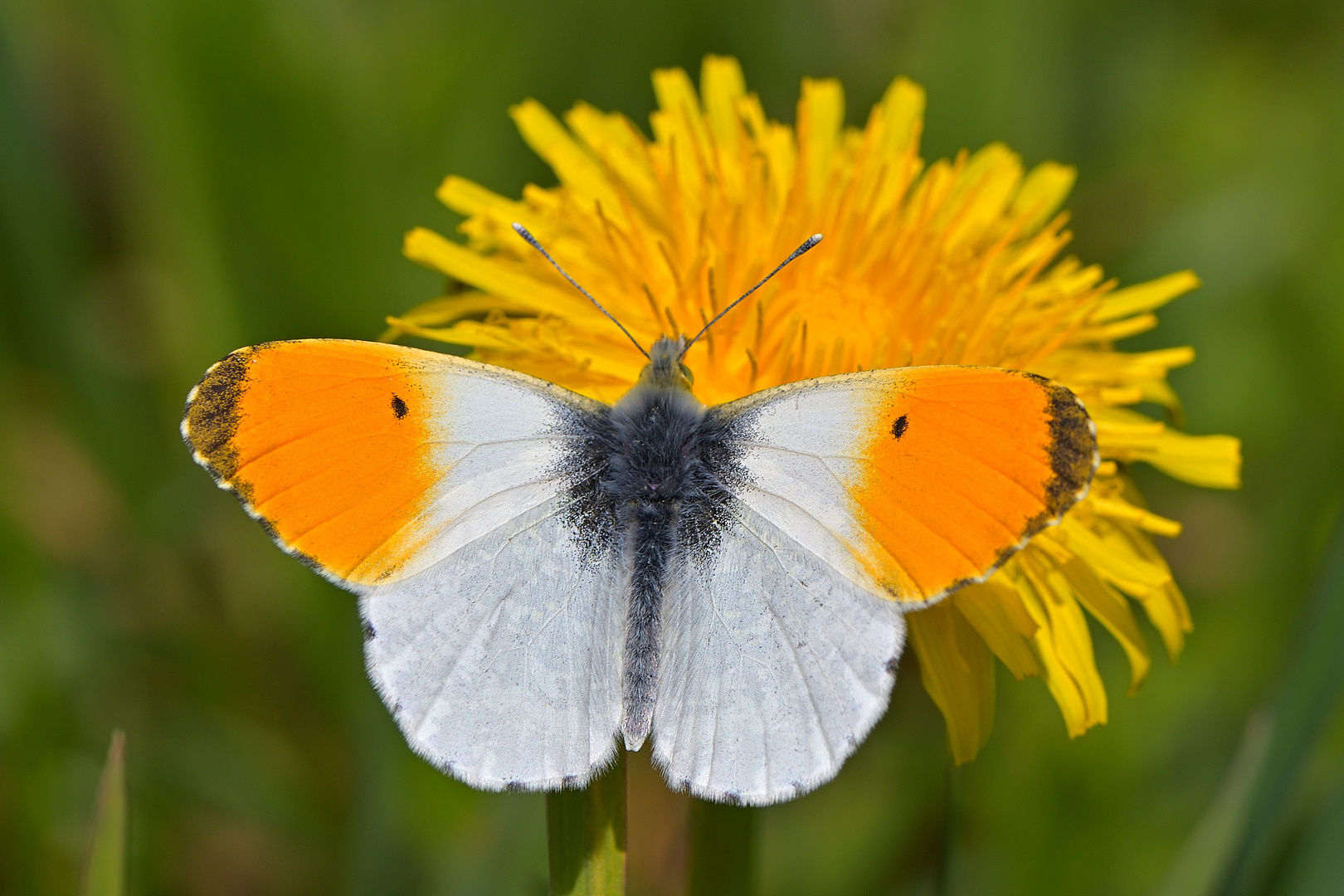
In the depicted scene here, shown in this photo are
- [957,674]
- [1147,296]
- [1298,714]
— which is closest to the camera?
[1298,714]

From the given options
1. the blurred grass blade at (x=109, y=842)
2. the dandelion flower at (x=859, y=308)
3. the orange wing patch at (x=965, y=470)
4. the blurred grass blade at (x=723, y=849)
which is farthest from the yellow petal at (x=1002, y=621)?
the blurred grass blade at (x=109, y=842)

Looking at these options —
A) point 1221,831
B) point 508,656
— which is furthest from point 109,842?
point 1221,831

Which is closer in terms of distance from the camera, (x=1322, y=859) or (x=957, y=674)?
(x=1322, y=859)

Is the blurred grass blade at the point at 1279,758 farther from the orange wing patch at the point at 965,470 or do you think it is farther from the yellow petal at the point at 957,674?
the orange wing patch at the point at 965,470

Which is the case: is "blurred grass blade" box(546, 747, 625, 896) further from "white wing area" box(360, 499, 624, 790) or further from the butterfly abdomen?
the butterfly abdomen

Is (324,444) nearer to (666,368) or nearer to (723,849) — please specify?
(666,368)

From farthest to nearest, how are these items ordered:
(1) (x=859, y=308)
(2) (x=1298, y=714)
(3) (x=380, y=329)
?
(3) (x=380, y=329), (1) (x=859, y=308), (2) (x=1298, y=714)

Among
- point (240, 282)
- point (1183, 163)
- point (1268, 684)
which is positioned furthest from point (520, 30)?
point (1268, 684)

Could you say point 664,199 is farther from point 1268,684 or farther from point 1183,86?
point 1183,86
